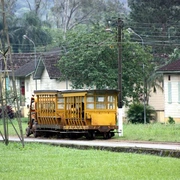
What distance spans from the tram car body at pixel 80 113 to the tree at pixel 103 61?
1768cm

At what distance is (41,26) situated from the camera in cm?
9125

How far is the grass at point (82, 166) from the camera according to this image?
16578 millimetres

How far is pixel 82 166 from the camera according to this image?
62.4 ft

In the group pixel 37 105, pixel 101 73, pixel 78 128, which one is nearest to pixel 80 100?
pixel 78 128

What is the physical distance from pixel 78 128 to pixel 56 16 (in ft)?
204

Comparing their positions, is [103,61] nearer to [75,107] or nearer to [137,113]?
[137,113]

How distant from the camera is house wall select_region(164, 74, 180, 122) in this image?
54.6 meters

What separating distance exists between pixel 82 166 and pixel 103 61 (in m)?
37.2

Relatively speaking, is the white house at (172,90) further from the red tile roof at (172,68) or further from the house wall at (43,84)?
the house wall at (43,84)

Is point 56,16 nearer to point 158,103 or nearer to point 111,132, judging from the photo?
point 158,103

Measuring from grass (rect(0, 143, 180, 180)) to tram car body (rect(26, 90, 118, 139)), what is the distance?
9.84m

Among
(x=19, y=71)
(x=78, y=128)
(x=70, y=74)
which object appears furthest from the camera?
(x=19, y=71)

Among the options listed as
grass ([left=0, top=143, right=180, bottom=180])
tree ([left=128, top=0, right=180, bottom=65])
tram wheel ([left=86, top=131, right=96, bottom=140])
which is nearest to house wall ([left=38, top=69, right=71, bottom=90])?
tree ([left=128, top=0, right=180, bottom=65])

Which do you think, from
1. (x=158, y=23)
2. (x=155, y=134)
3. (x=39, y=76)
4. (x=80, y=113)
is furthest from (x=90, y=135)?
(x=158, y=23)
